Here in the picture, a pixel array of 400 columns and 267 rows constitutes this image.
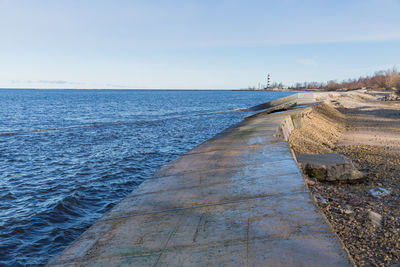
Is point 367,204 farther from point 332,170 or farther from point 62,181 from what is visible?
point 62,181

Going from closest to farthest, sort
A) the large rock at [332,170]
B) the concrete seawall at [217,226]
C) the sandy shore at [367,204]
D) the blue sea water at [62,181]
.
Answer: the concrete seawall at [217,226], the sandy shore at [367,204], the blue sea water at [62,181], the large rock at [332,170]

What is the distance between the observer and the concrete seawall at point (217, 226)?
3184mm

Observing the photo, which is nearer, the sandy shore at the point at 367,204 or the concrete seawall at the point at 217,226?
the concrete seawall at the point at 217,226

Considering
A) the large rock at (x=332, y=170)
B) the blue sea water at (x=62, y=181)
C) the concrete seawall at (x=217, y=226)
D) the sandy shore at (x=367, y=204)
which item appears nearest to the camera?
the concrete seawall at (x=217, y=226)

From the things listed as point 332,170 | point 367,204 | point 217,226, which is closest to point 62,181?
point 217,226

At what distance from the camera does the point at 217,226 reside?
155 inches

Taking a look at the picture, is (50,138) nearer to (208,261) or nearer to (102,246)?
(102,246)

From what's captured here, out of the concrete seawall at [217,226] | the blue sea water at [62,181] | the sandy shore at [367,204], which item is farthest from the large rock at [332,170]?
the blue sea water at [62,181]

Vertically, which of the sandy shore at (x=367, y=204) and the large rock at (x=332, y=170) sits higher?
the large rock at (x=332, y=170)

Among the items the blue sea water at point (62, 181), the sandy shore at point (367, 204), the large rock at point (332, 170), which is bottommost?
the blue sea water at point (62, 181)

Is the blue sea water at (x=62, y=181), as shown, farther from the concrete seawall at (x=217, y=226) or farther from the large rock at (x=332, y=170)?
the large rock at (x=332, y=170)

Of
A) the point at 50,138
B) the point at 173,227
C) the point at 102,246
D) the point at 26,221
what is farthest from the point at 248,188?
the point at 50,138

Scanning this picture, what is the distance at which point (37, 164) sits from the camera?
12.1 metres

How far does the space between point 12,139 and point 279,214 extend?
65.6 ft
